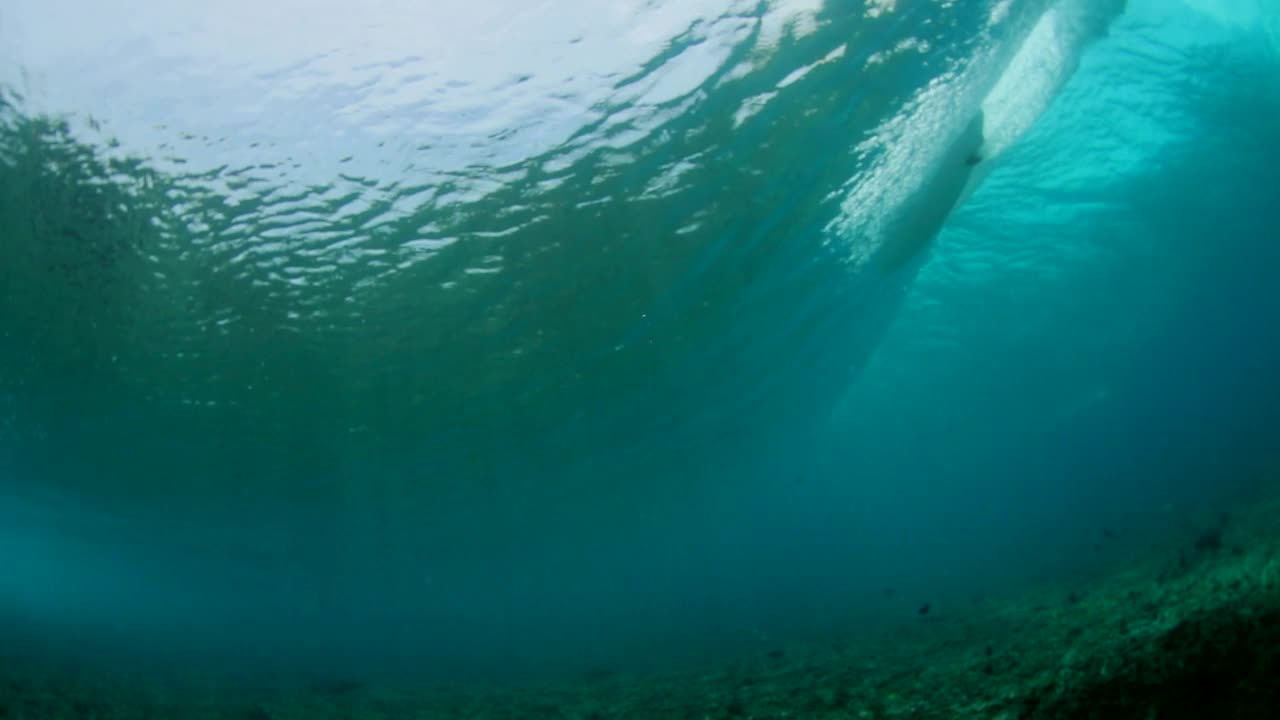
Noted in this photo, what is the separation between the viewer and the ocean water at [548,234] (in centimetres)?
947

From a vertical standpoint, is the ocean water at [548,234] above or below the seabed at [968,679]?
above

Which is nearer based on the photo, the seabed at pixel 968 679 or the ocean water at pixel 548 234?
the seabed at pixel 968 679

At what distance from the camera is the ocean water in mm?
9469

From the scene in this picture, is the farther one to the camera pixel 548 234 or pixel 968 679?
pixel 548 234

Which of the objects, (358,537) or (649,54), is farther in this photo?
(358,537)

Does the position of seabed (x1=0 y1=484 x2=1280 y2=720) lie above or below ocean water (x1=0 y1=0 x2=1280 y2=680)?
below

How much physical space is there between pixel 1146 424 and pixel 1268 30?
95.3 m

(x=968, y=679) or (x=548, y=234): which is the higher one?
(x=548, y=234)

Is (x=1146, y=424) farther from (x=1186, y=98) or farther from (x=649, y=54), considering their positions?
(x=649, y=54)

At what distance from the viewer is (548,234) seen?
14.0m

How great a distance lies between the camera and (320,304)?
A: 1505 cm

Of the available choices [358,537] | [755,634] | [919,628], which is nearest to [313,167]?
[919,628]

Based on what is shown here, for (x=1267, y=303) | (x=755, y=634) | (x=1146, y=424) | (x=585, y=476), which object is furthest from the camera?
(x=1146, y=424)

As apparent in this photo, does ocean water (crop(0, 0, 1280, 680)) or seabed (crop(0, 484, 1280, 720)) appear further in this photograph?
ocean water (crop(0, 0, 1280, 680))
